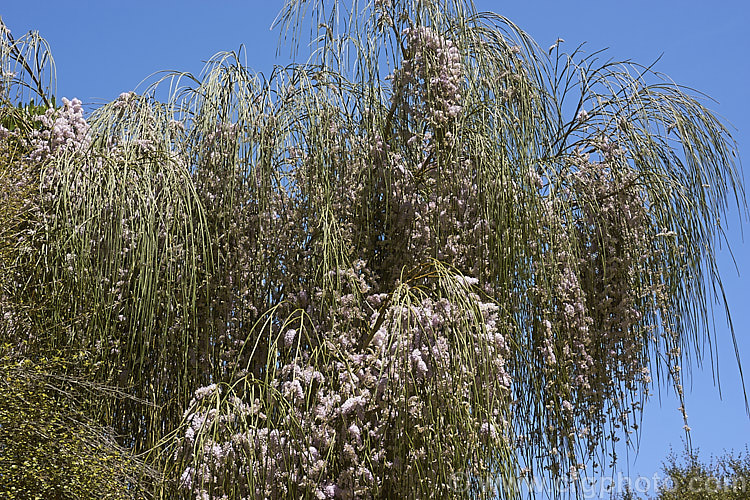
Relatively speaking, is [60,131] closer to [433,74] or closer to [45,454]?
[45,454]

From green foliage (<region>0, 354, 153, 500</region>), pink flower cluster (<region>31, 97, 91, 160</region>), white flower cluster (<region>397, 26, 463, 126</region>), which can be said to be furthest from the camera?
pink flower cluster (<region>31, 97, 91, 160</region>)

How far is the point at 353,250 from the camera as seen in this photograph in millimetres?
4176

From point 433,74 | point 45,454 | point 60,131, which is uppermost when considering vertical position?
point 433,74

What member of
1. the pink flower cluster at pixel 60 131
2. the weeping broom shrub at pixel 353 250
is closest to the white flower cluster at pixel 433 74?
the weeping broom shrub at pixel 353 250

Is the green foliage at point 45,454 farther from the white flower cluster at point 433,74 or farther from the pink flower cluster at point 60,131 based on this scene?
the white flower cluster at point 433,74

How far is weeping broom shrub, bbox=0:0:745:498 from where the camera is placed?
3.87m

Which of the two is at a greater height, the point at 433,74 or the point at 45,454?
the point at 433,74

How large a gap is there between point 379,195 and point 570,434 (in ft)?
5.02

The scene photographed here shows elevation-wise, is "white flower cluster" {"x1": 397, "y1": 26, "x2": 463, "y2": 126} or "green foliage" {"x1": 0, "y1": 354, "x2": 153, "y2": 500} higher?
"white flower cluster" {"x1": 397, "y1": 26, "x2": 463, "y2": 126}

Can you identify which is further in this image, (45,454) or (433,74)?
A: (433,74)

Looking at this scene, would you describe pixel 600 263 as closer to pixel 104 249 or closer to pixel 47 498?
pixel 104 249

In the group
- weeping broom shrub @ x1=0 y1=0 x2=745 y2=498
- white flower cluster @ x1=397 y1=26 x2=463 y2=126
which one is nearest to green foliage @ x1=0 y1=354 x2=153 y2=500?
weeping broom shrub @ x1=0 y1=0 x2=745 y2=498

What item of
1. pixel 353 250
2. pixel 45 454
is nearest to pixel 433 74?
pixel 353 250

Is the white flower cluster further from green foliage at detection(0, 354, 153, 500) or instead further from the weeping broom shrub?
green foliage at detection(0, 354, 153, 500)
